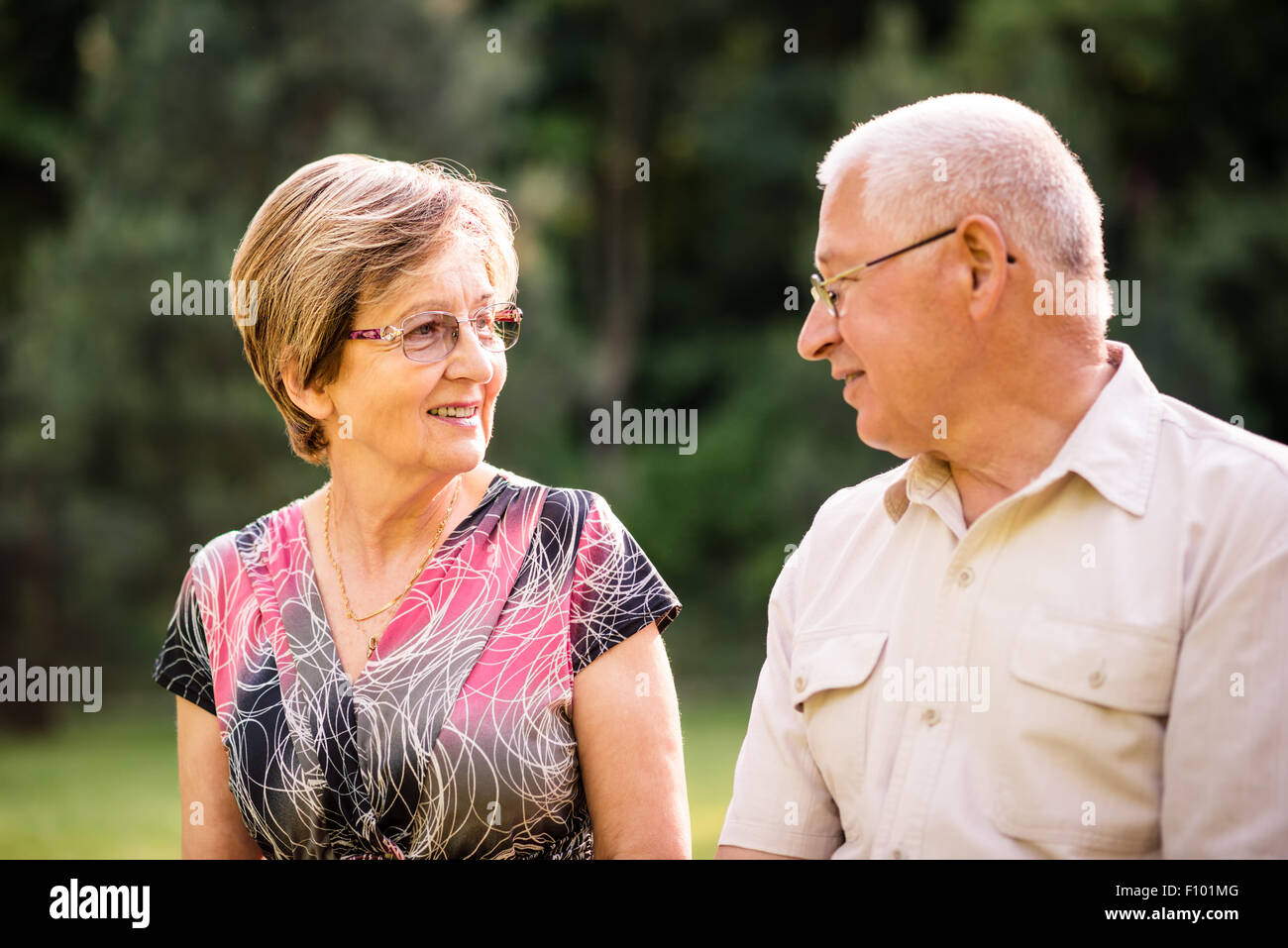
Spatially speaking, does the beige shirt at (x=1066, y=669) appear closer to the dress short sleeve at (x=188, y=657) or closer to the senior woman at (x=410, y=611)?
the senior woman at (x=410, y=611)

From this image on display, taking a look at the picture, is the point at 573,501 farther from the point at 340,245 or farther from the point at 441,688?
the point at 340,245

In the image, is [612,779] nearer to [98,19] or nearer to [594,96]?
[98,19]

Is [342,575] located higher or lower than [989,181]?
lower

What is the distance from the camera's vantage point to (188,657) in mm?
2682

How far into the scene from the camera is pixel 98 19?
45.8ft

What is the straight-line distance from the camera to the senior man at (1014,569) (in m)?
1.96

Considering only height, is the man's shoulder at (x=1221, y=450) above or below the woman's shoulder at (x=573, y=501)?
above

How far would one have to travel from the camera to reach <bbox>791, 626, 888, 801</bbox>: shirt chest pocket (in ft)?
7.36

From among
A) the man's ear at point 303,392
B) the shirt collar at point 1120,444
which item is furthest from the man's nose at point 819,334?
the man's ear at point 303,392

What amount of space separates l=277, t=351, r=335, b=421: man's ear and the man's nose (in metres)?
0.99

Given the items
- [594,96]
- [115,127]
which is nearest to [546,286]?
[115,127]

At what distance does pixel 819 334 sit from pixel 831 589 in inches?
18.6

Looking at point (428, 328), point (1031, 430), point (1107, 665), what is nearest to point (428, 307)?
point (428, 328)

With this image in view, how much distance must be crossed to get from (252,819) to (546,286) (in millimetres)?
12666
